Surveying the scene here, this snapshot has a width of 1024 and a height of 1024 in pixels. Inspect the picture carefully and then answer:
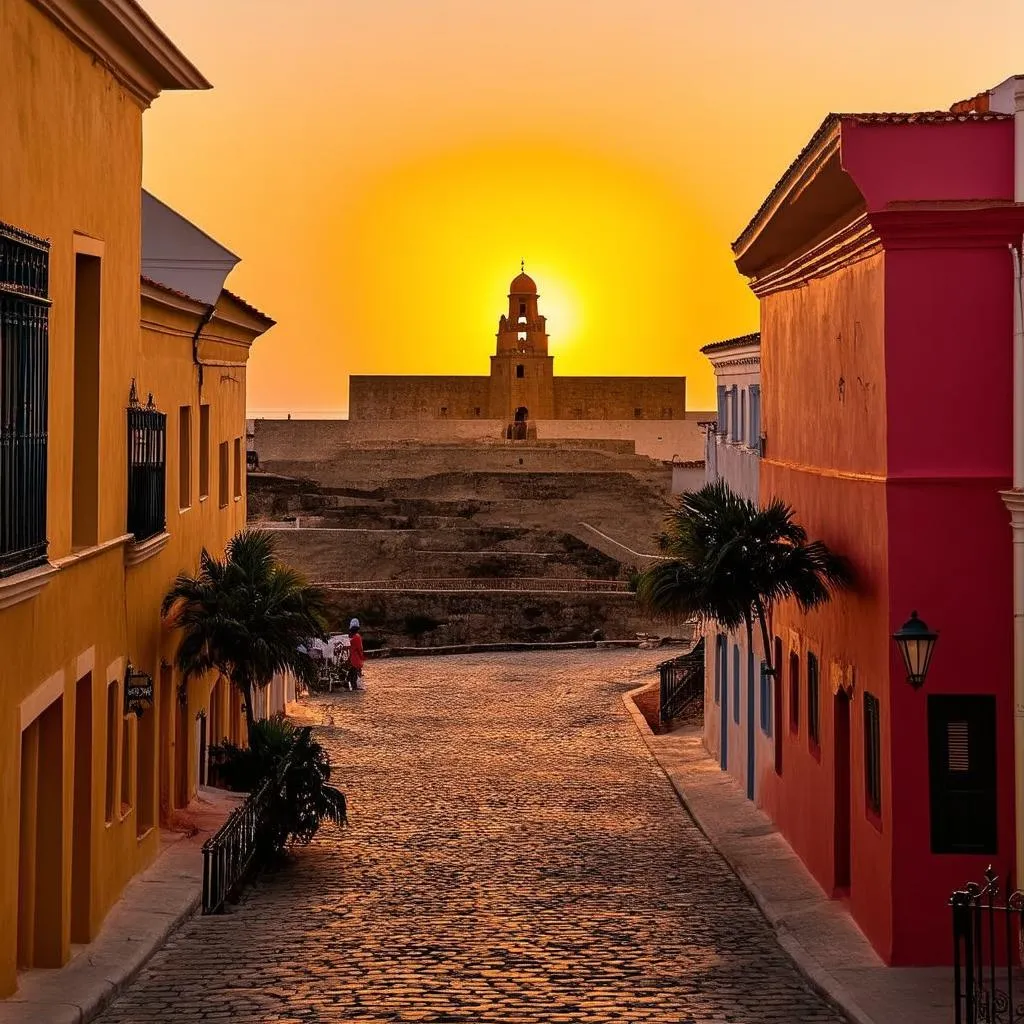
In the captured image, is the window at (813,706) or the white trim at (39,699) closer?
the white trim at (39,699)

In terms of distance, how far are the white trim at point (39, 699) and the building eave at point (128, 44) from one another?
13.1ft

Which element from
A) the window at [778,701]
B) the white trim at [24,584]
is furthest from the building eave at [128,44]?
the window at [778,701]

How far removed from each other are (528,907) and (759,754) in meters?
6.11

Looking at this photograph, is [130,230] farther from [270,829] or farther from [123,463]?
[270,829]

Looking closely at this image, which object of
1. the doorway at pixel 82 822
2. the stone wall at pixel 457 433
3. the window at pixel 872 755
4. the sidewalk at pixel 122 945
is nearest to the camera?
the sidewalk at pixel 122 945

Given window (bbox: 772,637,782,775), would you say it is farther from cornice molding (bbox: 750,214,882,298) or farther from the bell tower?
the bell tower

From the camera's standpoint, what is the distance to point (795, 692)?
16.8 m

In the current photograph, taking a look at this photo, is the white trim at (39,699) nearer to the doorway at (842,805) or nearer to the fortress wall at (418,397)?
the doorway at (842,805)

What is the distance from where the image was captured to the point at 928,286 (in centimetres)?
1161

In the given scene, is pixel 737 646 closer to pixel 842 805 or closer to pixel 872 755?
pixel 842 805

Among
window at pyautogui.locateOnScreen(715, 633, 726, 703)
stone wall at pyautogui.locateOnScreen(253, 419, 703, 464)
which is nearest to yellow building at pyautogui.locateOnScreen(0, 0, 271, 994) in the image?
window at pyautogui.locateOnScreen(715, 633, 726, 703)

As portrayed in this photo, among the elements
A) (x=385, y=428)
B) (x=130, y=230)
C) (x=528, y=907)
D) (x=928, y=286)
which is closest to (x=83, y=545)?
(x=130, y=230)

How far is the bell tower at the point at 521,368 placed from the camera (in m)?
103

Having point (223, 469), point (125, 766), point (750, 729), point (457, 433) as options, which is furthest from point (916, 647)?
point (457, 433)
